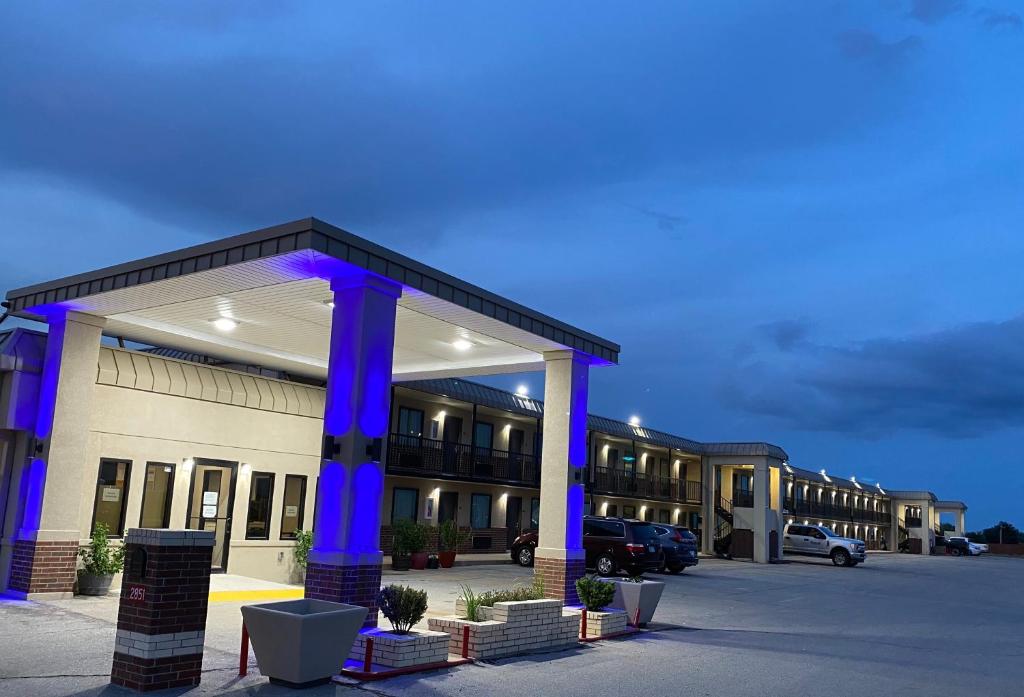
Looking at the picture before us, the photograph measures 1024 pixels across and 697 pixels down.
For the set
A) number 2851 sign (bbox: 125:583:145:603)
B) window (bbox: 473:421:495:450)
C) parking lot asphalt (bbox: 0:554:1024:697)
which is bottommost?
parking lot asphalt (bbox: 0:554:1024:697)

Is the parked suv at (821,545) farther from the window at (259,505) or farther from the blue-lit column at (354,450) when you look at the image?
the blue-lit column at (354,450)

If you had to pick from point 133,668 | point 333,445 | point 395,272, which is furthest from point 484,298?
point 133,668

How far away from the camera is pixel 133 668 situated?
8.79 metres

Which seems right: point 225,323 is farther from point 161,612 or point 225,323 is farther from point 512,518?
point 512,518

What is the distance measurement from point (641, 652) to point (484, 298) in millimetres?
5934

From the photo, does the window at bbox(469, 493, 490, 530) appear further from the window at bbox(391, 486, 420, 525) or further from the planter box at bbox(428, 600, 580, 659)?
the planter box at bbox(428, 600, 580, 659)

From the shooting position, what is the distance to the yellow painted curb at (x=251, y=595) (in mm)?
16234

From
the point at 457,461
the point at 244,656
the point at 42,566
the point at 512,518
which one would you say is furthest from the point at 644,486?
the point at 244,656

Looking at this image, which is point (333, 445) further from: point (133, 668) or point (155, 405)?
point (155, 405)

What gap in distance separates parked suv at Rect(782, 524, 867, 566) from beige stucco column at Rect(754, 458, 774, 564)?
8.83 feet

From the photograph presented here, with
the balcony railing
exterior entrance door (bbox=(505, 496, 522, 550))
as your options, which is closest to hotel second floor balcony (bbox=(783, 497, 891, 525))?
exterior entrance door (bbox=(505, 496, 522, 550))

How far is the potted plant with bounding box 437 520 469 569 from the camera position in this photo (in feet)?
94.1

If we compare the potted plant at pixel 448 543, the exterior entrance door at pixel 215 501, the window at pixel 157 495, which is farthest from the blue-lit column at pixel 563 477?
the potted plant at pixel 448 543

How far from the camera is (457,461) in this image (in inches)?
1288
